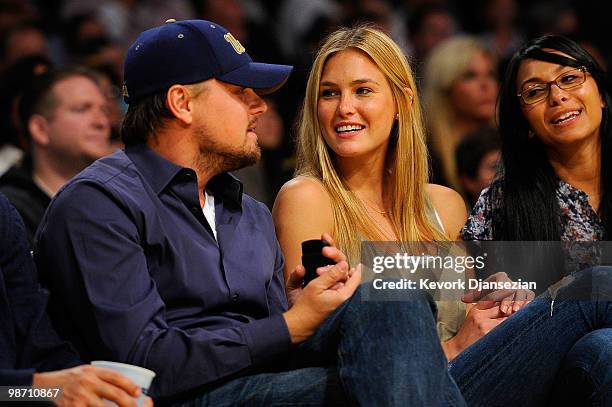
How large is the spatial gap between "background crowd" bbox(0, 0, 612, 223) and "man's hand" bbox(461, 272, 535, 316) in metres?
0.81

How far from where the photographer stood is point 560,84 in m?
3.04

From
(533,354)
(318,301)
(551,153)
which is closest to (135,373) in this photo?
(318,301)

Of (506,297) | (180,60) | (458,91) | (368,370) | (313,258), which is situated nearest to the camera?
(368,370)

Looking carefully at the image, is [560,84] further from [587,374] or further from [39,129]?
[39,129]

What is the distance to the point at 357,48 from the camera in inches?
119

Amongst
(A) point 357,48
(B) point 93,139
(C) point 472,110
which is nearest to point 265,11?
(C) point 472,110

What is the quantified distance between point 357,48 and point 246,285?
916 millimetres

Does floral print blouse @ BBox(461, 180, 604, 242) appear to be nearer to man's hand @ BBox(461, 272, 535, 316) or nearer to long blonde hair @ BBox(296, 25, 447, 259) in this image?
long blonde hair @ BBox(296, 25, 447, 259)

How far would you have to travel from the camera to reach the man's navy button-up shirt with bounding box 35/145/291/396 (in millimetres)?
2170

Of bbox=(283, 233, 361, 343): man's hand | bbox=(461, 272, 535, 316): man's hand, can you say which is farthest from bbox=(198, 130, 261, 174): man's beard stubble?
bbox=(461, 272, 535, 316): man's hand

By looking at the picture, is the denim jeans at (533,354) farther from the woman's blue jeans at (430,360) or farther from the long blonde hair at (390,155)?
the long blonde hair at (390,155)

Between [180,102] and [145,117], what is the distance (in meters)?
0.09

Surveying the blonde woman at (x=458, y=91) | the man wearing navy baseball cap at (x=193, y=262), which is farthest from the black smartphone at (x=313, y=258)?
the blonde woman at (x=458, y=91)

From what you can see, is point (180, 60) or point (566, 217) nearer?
point (180, 60)
